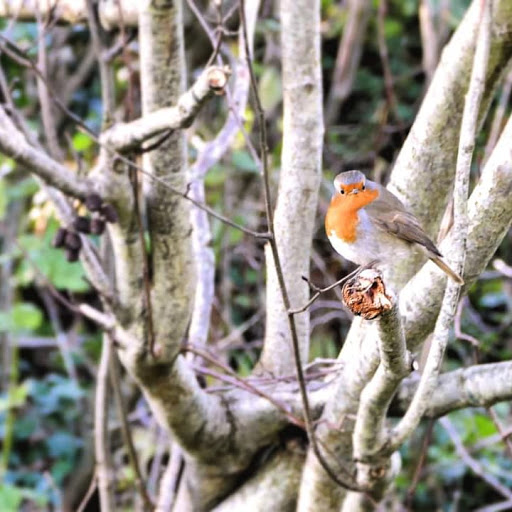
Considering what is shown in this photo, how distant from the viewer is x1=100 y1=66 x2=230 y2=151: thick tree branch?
5.34ft

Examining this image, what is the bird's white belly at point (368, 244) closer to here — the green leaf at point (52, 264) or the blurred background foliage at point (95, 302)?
the blurred background foliage at point (95, 302)

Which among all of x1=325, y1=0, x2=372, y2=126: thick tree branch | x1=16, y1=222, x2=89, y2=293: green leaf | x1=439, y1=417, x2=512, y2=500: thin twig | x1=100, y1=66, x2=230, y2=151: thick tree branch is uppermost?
x1=100, y1=66, x2=230, y2=151: thick tree branch

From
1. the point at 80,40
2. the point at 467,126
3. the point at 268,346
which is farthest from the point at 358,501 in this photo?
the point at 80,40

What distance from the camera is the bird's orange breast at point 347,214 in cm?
160

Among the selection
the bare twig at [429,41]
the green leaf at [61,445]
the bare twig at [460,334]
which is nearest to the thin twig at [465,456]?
the bare twig at [460,334]

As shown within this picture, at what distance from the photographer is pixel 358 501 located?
2.16m

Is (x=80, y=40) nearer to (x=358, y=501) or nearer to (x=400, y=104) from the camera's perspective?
(x=400, y=104)

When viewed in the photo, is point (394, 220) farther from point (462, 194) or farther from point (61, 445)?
point (61, 445)

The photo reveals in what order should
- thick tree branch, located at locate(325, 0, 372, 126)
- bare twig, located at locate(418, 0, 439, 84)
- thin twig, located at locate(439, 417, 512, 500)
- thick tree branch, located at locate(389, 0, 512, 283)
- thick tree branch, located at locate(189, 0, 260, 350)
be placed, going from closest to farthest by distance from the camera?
thick tree branch, located at locate(389, 0, 512, 283)
thick tree branch, located at locate(189, 0, 260, 350)
thin twig, located at locate(439, 417, 512, 500)
bare twig, located at locate(418, 0, 439, 84)
thick tree branch, located at locate(325, 0, 372, 126)

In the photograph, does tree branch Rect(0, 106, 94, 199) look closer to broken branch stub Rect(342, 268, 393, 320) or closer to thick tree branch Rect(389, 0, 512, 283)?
thick tree branch Rect(389, 0, 512, 283)

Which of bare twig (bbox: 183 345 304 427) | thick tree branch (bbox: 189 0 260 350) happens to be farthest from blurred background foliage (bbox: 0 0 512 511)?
bare twig (bbox: 183 345 304 427)

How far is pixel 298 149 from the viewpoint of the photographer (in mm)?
2113

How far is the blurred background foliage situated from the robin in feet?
5.34

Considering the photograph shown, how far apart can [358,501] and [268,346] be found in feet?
1.46
